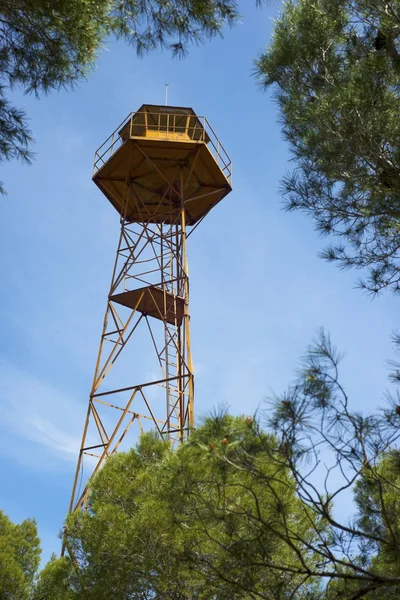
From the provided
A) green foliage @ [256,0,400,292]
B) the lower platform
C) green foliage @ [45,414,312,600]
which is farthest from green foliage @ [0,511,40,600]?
green foliage @ [256,0,400,292]

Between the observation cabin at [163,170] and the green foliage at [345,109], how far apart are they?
671 cm

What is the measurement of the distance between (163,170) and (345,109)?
9.03 metres

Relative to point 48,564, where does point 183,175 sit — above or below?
above

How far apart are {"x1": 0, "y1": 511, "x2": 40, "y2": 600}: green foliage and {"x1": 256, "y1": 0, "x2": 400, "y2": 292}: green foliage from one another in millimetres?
10687

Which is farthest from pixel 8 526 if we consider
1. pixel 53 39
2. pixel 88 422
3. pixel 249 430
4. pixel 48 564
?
pixel 249 430

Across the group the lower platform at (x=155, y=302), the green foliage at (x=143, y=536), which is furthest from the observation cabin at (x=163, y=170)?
the green foliage at (x=143, y=536)

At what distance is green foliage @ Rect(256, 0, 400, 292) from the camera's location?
19.1ft

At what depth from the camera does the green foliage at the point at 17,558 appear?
13.4 meters

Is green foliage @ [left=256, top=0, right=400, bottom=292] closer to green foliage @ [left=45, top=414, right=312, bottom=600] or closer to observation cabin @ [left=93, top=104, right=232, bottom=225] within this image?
green foliage @ [left=45, top=414, right=312, bottom=600]

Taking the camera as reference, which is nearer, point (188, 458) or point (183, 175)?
point (188, 458)

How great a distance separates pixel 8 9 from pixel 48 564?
429 inches

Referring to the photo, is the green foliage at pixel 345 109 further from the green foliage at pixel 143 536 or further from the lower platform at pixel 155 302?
the lower platform at pixel 155 302

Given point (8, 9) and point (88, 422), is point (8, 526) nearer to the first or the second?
point (88, 422)

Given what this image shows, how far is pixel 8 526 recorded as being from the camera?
594 inches
